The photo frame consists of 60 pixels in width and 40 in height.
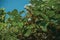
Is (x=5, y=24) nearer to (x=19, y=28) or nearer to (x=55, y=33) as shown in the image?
(x=19, y=28)

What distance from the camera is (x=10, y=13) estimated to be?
2.06m

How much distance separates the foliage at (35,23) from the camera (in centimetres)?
195

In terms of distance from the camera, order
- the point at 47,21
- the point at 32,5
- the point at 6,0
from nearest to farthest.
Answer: the point at 47,21 → the point at 32,5 → the point at 6,0

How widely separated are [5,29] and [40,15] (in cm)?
35

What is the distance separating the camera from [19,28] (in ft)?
6.70

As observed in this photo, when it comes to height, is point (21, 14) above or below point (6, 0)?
below

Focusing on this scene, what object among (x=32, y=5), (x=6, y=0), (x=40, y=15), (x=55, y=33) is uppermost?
(x=6, y=0)

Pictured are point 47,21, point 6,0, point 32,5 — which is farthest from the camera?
point 6,0

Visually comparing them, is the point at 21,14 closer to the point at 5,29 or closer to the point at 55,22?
the point at 5,29

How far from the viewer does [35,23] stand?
6.60 feet

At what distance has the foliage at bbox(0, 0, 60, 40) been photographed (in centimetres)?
195

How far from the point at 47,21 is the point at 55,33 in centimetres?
15

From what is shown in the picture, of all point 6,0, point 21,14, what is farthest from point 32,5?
point 6,0

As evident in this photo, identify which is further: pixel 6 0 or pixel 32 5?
pixel 6 0
